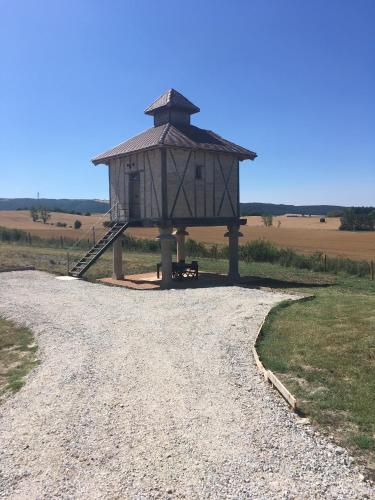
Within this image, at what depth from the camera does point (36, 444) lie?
6297 millimetres

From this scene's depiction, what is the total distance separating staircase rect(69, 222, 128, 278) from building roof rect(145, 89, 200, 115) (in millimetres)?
5322

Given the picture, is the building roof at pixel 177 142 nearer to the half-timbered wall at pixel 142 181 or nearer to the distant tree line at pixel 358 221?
the half-timbered wall at pixel 142 181

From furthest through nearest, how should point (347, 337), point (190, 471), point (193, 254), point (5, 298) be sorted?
point (193, 254)
point (5, 298)
point (347, 337)
point (190, 471)

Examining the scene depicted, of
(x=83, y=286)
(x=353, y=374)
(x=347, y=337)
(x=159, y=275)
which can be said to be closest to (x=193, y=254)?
(x=159, y=275)

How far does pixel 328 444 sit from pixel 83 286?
572 inches

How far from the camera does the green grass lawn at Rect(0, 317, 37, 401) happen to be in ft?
28.8

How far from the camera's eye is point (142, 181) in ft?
67.8

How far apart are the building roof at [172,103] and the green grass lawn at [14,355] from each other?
40.4 ft

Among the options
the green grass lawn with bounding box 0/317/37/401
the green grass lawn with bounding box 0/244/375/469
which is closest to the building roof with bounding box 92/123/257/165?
the green grass lawn with bounding box 0/244/375/469

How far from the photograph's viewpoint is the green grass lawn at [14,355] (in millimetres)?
8791

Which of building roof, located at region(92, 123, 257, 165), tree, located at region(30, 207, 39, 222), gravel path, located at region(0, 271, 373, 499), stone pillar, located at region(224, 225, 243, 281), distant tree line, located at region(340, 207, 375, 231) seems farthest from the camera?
tree, located at region(30, 207, 39, 222)

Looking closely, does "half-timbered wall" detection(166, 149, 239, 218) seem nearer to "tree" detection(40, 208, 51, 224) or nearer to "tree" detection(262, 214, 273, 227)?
"tree" detection(262, 214, 273, 227)

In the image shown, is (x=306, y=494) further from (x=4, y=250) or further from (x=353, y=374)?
(x=4, y=250)

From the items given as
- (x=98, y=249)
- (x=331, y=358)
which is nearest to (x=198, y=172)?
(x=98, y=249)
